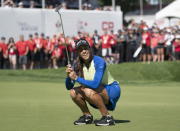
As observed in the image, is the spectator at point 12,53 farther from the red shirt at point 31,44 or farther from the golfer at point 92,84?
the golfer at point 92,84

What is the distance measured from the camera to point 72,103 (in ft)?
50.9

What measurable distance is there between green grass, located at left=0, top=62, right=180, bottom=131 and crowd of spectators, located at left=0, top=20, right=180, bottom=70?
4.31m

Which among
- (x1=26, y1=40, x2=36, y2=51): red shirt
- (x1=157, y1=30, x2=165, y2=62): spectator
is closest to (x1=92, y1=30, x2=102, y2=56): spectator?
(x1=157, y1=30, x2=165, y2=62): spectator

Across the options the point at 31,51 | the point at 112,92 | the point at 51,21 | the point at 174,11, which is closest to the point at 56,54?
the point at 31,51

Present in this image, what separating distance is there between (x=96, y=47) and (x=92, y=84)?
22873 millimetres

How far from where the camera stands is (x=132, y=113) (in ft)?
42.6

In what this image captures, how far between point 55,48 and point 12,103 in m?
17.6

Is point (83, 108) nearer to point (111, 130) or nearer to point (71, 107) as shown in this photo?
point (111, 130)

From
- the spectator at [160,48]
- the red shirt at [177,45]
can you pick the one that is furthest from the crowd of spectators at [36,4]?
the red shirt at [177,45]

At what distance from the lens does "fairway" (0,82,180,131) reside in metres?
10.6

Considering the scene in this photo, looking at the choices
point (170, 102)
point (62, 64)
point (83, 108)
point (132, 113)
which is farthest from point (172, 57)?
point (83, 108)

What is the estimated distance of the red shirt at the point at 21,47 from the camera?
31.0m

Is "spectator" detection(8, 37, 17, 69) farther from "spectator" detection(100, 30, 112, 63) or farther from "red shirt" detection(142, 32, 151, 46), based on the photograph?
"red shirt" detection(142, 32, 151, 46)

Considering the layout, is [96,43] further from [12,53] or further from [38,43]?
[12,53]
